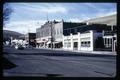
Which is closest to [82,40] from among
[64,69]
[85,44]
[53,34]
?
[85,44]

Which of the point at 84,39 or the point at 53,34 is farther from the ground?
the point at 53,34

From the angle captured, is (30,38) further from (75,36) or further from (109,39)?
(109,39)

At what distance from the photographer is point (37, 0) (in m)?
6.48

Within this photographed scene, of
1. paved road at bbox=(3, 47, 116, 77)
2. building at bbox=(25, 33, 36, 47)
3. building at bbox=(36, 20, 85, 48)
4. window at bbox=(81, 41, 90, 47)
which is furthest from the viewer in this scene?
building at bbox=(25, 33, 36, 47)

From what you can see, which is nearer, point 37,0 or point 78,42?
point 37,0

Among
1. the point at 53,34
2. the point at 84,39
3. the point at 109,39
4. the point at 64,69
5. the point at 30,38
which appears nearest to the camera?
the point at 64,69

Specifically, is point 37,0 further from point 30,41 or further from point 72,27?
point 30,41

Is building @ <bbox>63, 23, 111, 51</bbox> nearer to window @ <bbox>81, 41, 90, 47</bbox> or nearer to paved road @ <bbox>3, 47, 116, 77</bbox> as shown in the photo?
window @ <bbox>81, 41, 90, 47</bbox>

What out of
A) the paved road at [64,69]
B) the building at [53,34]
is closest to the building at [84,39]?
the building at [53,34]

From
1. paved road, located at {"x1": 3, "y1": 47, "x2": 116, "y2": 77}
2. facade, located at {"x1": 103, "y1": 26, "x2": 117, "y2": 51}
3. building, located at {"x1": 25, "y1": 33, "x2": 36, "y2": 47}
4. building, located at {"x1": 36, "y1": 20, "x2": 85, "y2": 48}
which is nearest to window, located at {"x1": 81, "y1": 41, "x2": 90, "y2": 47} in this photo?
facade, located at {"x1": 103, "y1": 26, "x2": 117, "y2": 51}

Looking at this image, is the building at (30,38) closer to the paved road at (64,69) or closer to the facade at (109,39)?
the facade at (109,39)

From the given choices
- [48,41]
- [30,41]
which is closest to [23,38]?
[30,41]

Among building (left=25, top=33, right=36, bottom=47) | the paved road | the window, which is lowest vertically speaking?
the paved road

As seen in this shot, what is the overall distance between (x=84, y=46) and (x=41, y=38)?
44751 millimetres
